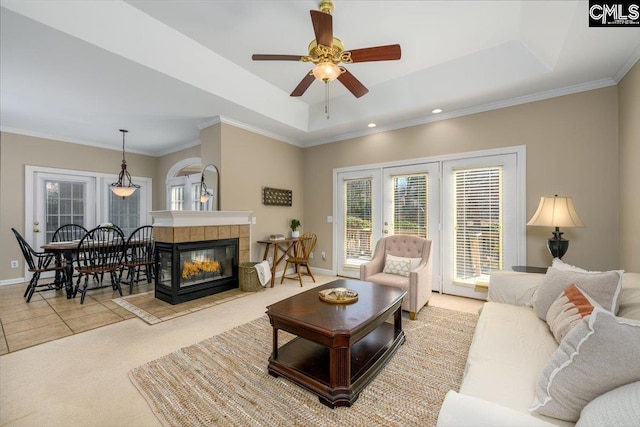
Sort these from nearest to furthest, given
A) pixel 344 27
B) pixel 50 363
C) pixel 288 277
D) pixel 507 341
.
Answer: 1. pixel 507 341
2. pixel 50 363
3. pixel 344 27
4. pixel 288 277

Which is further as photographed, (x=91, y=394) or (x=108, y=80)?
(x=108, y=80)

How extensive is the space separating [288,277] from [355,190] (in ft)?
6.71

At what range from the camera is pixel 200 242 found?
12.5 feet

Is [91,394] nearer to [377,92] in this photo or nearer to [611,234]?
[377,92]

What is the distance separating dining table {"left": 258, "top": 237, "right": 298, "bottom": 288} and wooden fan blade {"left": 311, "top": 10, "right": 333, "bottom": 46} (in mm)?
3090

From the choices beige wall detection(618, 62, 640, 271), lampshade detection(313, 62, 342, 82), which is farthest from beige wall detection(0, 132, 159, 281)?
beige wall detection(618, 62, 640, 271)

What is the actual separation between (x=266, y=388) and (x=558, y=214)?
328 cm

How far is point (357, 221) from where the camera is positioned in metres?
4.93

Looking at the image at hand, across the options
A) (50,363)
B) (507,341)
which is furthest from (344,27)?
Result: (50,363)

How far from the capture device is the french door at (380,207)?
4.16 m

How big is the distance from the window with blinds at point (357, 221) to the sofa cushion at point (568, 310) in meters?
3.08

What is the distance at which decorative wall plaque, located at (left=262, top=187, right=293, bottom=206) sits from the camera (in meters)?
4.82

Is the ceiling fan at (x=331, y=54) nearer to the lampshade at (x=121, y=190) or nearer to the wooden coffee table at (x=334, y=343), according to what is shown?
the wooden coffee table at (x=334, y=343)

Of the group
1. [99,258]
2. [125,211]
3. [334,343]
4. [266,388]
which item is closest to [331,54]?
[334,343]
